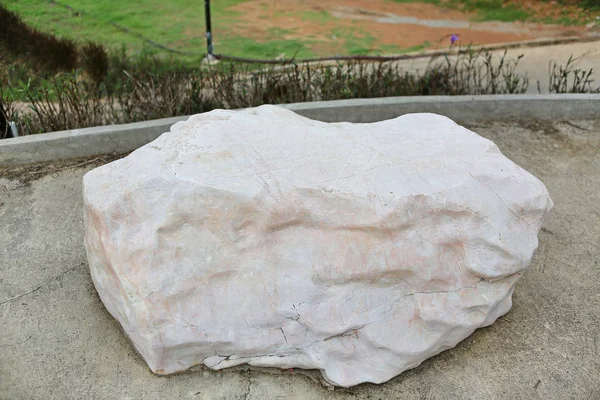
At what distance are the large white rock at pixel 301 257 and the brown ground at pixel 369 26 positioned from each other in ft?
12.0

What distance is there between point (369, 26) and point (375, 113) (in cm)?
257

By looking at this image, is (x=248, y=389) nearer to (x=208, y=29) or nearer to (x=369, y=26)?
(x=208, y=29)

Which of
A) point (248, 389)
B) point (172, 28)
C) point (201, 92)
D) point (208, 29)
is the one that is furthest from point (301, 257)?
point (172, 28)

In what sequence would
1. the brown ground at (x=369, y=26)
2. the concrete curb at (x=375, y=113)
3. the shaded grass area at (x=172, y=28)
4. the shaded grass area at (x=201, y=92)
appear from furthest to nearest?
the brown ground at (x=369, y=26), the shaded grass area at (x=172, y=28), the shaded grass area at (x=201, y=92), the concrete curb at (x=375, y=113)

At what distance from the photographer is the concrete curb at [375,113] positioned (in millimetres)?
3516

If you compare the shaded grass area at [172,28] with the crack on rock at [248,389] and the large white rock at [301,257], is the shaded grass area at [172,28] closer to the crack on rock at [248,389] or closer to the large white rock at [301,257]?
the large white rock at [301,257]

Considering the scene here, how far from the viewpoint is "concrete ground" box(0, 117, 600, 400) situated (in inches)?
88.6

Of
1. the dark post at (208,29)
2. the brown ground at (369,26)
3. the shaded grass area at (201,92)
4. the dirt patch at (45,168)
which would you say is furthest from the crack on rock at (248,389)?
the brown ground at (369,26)

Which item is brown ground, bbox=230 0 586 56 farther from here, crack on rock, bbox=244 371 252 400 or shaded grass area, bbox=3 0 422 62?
crack on rock, bbox=244 371 252 400

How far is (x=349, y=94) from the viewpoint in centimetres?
425

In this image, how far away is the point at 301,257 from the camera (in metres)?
2.22

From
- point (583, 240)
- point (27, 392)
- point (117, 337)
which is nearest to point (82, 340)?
point (117, 337)

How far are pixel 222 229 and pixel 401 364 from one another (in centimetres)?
85

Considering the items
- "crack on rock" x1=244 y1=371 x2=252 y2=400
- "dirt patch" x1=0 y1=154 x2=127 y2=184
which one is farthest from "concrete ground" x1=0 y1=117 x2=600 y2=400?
"dirt patch" x1=0 y1=154 x2=127 y2=184
